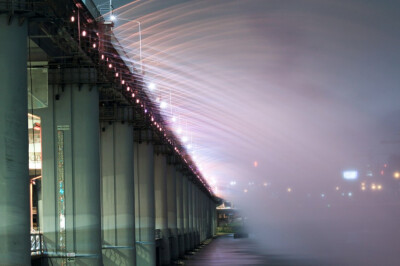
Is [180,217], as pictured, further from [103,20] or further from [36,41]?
[36,41]

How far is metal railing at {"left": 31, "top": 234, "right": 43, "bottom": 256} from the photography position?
3469 cm

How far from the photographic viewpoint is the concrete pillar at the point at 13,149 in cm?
2344

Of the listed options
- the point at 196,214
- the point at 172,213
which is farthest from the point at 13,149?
the point at 196,214

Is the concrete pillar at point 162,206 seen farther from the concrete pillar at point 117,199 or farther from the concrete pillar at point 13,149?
the concrete pillar at point 13,149

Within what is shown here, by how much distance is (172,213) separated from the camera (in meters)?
81.3

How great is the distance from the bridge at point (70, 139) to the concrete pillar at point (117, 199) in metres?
0.06

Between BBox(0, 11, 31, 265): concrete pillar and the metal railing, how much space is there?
34.5ft

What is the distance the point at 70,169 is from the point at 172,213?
45650mm

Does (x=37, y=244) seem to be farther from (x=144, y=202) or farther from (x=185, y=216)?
(x=185, y=216)

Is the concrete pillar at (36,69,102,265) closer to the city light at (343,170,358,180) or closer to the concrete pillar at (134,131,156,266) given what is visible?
the concrete pillar at (134,131,156,266)

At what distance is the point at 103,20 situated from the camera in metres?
38.8

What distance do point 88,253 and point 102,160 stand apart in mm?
11369

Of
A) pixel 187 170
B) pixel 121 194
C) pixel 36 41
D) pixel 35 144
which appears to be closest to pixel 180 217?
pixel 187 170

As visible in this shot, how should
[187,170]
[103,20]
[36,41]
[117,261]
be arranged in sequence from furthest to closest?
[187,170], [117,261], [103,20], [36,41]
